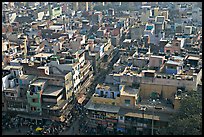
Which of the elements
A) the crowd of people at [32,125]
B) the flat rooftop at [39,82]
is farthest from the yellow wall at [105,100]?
the flat rooftop at [39,82]

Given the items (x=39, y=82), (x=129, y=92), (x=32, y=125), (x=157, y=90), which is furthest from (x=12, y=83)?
(x=157, y=90)

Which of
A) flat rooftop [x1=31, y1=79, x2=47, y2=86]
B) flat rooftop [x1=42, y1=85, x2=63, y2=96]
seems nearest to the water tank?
flat rooftop [x1=31, y1=79, x2=47, y2=86]

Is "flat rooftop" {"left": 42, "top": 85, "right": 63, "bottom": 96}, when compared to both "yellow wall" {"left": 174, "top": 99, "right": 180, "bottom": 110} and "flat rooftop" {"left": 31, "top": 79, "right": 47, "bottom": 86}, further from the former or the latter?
"yellow wall" {"left": 174, "top": 99, "right": 180, "bottom": 110}

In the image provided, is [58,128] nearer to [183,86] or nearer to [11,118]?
[11,118]

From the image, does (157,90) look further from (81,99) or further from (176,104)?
(81,99)

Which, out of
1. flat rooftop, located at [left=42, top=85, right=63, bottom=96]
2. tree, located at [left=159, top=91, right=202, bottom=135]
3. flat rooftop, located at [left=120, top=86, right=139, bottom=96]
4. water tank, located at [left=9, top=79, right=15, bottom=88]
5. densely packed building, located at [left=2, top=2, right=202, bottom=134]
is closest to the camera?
tree, located at [left=159, top=91, right=202, bottom=135]

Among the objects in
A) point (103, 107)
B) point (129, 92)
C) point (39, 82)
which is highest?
point (39, 82)
